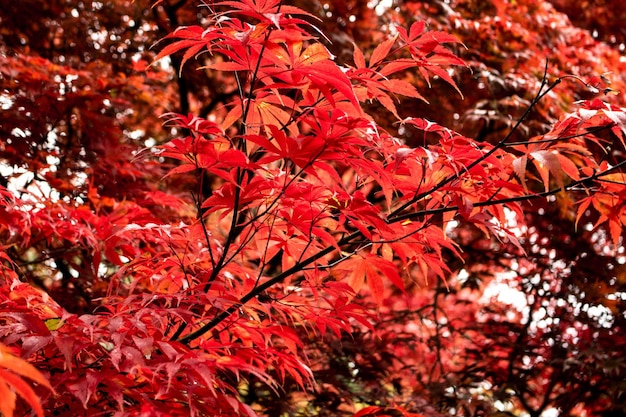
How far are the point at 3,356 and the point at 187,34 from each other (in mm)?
737

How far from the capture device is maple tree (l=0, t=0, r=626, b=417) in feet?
3.93

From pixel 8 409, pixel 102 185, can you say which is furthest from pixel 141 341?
pixel 102 185

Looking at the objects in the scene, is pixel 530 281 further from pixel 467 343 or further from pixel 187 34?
pixel 187 34

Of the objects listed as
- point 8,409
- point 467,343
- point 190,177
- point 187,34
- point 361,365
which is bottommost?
point 467,343

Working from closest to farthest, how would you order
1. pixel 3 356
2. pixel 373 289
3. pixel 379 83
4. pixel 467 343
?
pixel 3 356 < pixel 379 83 < pixel 373 289 < pixel 467 343

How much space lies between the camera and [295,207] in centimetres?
137

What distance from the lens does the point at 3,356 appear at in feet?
2.19

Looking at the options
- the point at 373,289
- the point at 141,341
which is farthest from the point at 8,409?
the point at 373,289

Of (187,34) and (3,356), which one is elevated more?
(187,34)

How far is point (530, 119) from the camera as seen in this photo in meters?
3.73

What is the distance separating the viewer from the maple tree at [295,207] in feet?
3.93

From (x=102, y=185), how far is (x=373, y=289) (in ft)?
5.61

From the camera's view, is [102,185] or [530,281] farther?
[530,281]

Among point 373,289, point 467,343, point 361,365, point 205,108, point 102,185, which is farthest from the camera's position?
point 467,343
